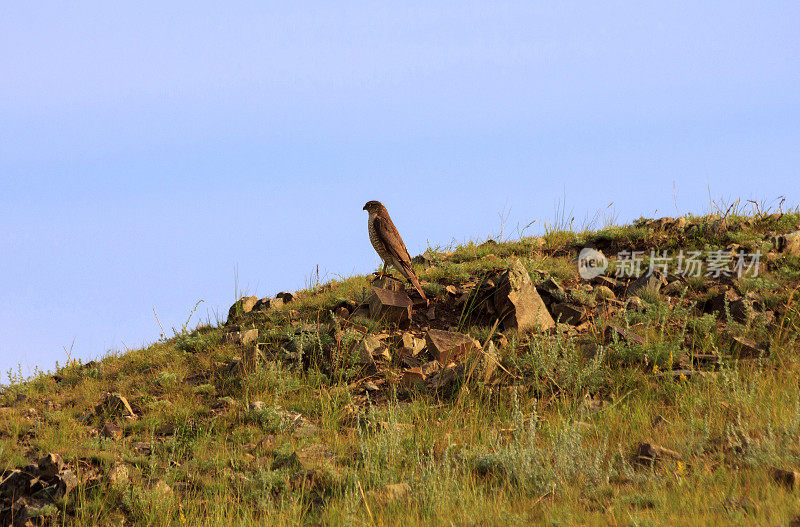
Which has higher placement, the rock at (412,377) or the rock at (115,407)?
the rock at (412,377)

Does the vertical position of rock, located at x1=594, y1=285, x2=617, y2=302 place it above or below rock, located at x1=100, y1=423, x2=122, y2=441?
above

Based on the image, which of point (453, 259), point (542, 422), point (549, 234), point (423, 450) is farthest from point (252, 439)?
point (549, 234)

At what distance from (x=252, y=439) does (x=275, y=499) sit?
1.22 m

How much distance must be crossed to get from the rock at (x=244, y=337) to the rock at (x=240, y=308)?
3.85ft

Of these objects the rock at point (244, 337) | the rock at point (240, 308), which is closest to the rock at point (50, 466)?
the rock at point (244, 337)

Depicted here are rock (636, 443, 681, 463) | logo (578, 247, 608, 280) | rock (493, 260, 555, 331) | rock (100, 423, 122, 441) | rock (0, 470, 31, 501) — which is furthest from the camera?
logo (578, 247, 608, 280)

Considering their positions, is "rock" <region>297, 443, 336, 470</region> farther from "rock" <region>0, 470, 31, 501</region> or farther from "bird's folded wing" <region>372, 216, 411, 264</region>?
"bird's folded wing" <region>372, 216, 411, 264</region>

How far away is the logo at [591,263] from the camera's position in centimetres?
999

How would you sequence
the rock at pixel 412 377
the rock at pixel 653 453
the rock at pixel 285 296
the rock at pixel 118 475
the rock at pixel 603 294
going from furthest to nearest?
1. the rock at pixel 285 296
2. the rock at pixel 603 294
3. the rock at pixel 412 377
4. the rock at pixel 118 475
5. the rock at pixel 653 453

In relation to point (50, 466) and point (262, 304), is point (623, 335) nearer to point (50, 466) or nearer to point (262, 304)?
point (262, 304)

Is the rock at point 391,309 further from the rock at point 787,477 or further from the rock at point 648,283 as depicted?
the rock at point 787,477

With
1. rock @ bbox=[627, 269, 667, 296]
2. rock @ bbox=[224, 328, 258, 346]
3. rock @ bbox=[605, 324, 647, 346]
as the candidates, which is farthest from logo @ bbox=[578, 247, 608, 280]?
rock @ bbox=[224, 328, 258, 346]

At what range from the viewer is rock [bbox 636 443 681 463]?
5402 millimetres

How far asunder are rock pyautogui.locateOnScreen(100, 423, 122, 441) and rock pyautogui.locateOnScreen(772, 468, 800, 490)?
598 centimetres
